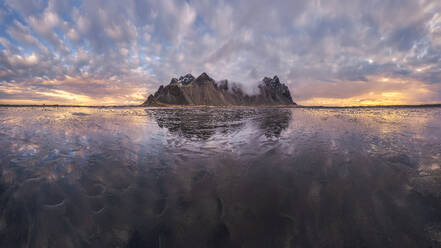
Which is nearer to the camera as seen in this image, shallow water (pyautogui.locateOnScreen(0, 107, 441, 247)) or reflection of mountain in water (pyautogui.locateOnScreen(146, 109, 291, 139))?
shallow water (pyautogui.locateOnScreen(0, 107, 441, 247))

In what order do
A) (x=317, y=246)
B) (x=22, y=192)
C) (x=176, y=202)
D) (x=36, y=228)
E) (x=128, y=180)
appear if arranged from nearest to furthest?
(x=317, y=246)
(x=36, y=228)
(x=176, y=202)
(x=22, y=192)
(x=128, y=180)

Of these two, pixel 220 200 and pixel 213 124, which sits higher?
pixel 213 124

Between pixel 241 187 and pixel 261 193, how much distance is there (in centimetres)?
62

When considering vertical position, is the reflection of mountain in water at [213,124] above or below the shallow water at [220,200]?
above

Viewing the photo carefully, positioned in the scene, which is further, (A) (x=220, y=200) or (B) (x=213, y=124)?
(B) (x=213, y=124)

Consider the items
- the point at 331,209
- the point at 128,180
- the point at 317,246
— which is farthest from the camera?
the point at 128,180

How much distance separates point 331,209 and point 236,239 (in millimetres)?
2458

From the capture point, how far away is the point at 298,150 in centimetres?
814

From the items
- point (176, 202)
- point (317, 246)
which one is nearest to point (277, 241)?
point (317, 246)

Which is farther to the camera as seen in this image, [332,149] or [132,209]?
[332,149]

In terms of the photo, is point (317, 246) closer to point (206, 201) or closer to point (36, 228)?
point (206, 201)

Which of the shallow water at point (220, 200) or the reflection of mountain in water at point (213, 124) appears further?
the reflection of mountain in water at point (213, 124)

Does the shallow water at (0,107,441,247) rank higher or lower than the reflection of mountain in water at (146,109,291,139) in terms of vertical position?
lower

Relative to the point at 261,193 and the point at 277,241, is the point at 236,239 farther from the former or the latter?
the point at 261,193
